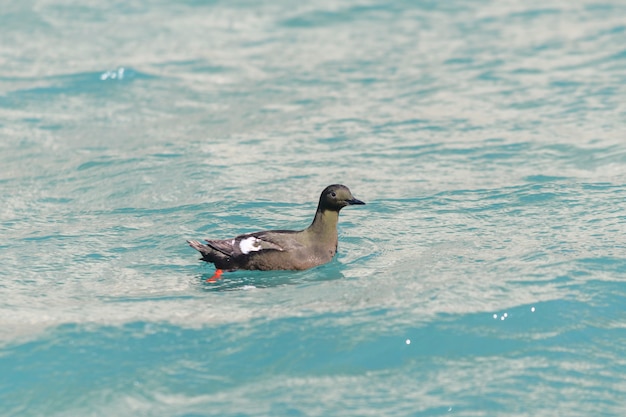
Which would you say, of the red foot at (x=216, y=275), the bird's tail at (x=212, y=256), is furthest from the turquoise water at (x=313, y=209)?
the bird's tail at (x=212, y=256)

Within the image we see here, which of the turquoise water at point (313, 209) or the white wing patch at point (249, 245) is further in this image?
the white wing patch at point (249, 245)

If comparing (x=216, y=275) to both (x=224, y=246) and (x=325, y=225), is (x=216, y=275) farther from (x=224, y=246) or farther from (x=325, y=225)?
(x=325, y=225)

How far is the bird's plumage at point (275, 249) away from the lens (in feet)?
32.5

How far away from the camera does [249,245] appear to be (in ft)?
32.6

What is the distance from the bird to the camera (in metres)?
9.91

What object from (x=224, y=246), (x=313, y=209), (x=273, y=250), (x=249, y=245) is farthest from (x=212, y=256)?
(x=313, y=209)

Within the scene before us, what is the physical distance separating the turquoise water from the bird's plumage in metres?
0.18

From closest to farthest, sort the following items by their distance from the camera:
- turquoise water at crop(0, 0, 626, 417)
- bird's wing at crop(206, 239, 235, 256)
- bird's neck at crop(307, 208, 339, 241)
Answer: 1. turquoise water at crop(0, 0, 626, 417)
2. bird's wing at crop(206, 239, 235, 256)
3. bird's neck at crop(307, 208, 339, 241)

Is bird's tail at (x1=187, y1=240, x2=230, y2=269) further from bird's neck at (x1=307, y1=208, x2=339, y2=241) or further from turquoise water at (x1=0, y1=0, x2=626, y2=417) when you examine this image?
bird's neck at (x1=307, y1=208, x2=339, y2=241)

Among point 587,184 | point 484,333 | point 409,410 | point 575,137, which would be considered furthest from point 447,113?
point 409,410

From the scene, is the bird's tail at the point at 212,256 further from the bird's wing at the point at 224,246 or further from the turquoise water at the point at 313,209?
the turquoise water at the point at 313,209

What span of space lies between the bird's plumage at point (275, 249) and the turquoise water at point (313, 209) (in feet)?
0.57

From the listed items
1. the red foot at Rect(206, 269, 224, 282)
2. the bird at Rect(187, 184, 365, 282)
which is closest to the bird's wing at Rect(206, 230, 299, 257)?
the bird at Rect(187, 184, 365, 282)

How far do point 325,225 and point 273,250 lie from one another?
2.14 feet
